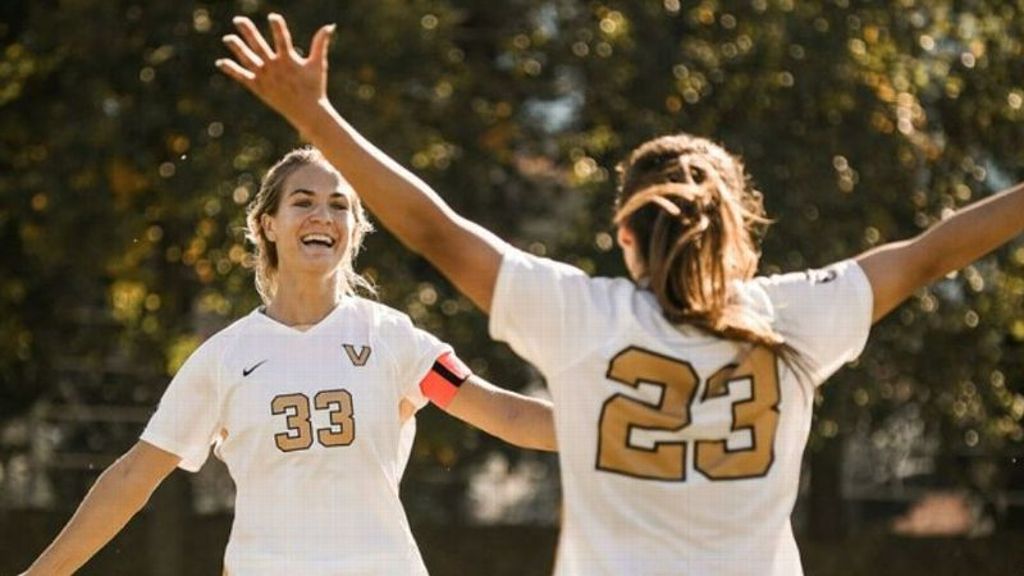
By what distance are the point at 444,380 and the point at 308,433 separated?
1.32ft

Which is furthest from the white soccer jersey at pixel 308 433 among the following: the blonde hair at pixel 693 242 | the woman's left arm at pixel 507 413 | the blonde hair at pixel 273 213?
the blonde hair at pixel 693 242

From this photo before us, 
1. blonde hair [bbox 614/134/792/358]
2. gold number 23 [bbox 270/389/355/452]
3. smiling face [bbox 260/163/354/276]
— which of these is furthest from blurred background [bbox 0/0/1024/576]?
blonde hair [bbox 614/134/792/358]

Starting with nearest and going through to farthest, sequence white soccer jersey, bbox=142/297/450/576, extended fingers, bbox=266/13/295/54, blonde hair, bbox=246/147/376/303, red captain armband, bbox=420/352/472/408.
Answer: extended fingers, bbox=266/13/295/54
white soccer jersey, bbox=142/297/450/576
red captain armband, bbox=420/352/472/408
blonde hair, bbox=246/147/376/303

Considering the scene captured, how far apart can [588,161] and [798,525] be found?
3736 mm

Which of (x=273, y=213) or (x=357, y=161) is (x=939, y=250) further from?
(x=273, y=213)

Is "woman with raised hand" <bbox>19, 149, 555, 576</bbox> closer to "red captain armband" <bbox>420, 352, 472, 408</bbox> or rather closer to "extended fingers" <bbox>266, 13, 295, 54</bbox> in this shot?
"red captain armband" <bbox>420, 352, 472, 408</bbox>

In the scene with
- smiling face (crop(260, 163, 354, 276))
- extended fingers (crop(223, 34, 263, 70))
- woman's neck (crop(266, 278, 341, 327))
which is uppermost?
extended fingers (crop(223, 34, 263, 70))

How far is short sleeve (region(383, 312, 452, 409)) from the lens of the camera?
Answer: 512 centimetres

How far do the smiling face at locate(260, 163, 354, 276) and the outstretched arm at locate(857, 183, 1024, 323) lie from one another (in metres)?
1.87

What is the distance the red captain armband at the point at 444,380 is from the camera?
5164 mm

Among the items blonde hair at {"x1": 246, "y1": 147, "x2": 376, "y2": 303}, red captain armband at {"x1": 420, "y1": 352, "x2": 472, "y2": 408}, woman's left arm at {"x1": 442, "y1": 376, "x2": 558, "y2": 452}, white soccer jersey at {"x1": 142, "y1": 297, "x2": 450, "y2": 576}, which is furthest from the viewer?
blonde hair at {"x1": 246, "y1": 147, "x2": 376, "y2": 303}

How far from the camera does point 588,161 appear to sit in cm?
1598

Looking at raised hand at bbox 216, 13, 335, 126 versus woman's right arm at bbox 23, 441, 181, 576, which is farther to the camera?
woman's right arm at bbox 23, 441, 181, 576

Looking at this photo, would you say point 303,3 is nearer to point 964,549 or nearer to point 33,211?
point 33,211
